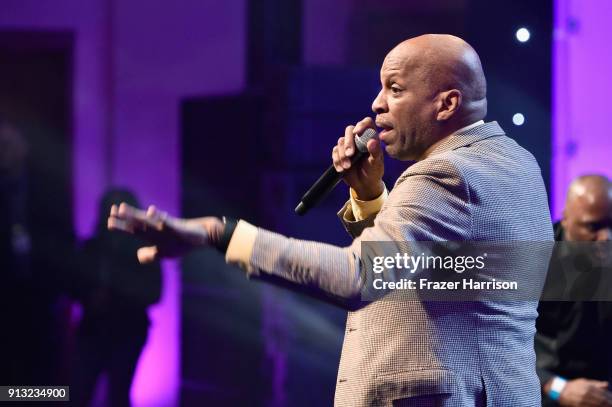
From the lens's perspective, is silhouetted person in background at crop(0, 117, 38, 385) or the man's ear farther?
silhouetted person in background at crop(0, 117, 38, 385)

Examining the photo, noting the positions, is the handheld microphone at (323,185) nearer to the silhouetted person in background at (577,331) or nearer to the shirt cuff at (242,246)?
the shirt cuff at (242,246)

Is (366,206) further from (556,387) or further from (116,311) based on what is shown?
(116,311)

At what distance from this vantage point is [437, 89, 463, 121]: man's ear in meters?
1.91

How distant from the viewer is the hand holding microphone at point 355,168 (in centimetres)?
204

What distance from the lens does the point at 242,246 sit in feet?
5.08

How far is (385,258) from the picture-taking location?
1.57 m

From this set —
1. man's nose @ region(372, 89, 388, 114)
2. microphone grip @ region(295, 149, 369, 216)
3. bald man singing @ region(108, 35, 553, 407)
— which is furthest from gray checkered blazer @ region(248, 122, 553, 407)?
microphone grip @ region(295, 149, 369, 216)

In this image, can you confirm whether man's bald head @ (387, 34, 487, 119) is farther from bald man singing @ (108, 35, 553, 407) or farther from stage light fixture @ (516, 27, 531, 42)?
stage light fixture @ (516, 27, 531, 42)

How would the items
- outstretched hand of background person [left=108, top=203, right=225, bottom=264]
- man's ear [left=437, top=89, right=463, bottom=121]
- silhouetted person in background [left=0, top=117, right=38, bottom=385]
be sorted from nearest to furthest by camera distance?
outstretched hand of background person [left=108, top=203, right=225, bottom=264], man's ear [left=437, top=89, right=463, bottom=121], silhouetted person in background [left=0, top=117, right=38, bottom=385]

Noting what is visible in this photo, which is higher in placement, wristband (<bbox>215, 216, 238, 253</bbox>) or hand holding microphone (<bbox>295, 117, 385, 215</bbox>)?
hand holding microphone (<bbox>295, 117, 385, 215</bbox>)

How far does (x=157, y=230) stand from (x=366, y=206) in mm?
781

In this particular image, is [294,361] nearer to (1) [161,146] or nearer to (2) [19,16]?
(1) [161,146]

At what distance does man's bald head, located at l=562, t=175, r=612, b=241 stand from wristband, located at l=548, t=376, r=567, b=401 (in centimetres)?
48

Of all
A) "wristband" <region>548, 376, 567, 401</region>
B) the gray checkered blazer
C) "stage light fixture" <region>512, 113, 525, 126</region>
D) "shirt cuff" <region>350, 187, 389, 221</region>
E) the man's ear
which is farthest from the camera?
"stage light fixture" <region>512, 113, 525, 126</region>
